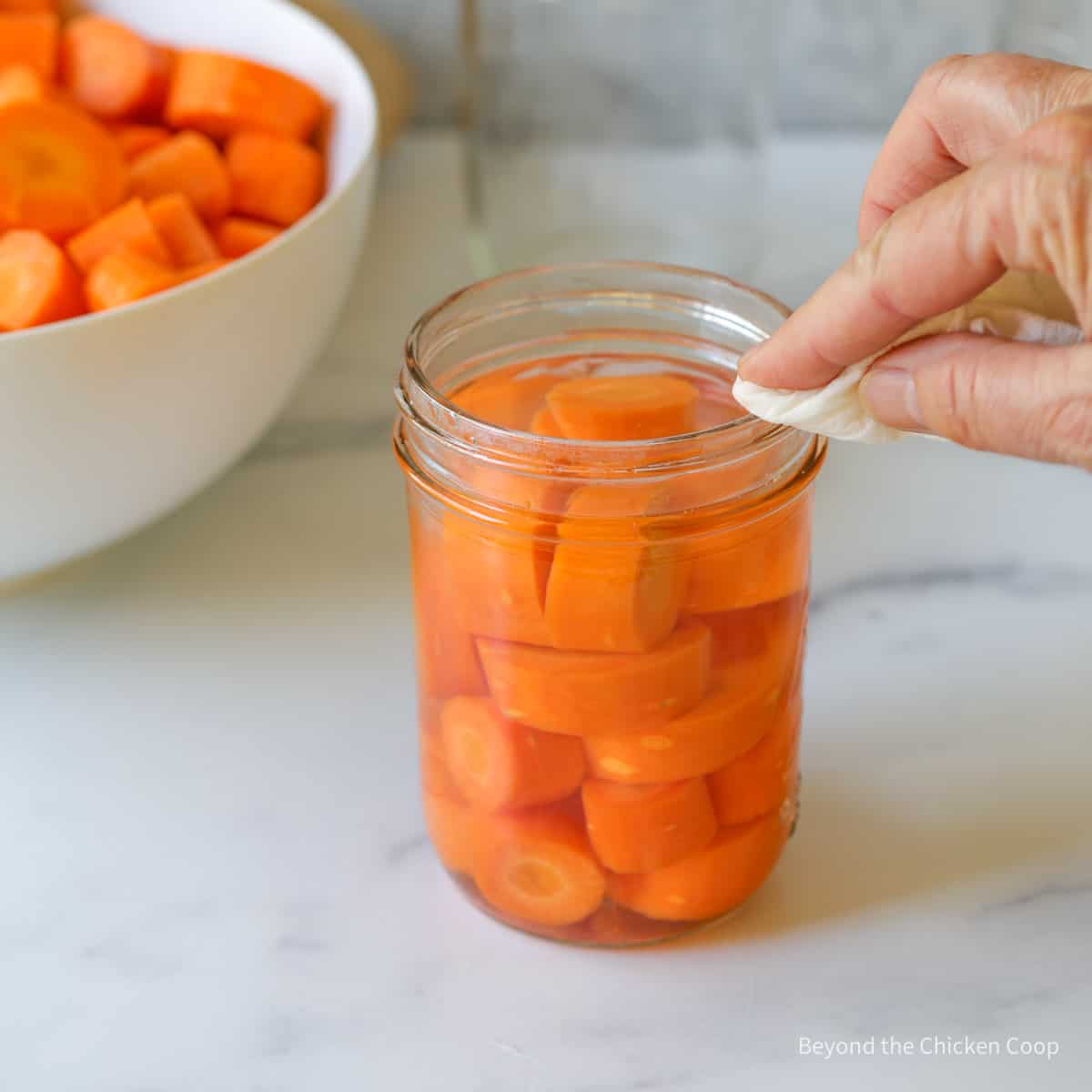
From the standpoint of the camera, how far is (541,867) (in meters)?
0.65

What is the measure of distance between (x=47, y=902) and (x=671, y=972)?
0.32 m

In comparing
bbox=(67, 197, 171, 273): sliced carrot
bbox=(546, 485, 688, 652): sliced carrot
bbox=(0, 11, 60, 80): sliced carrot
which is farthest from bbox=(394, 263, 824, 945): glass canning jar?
bbox=(0, 11, 60, 80): sliced carrot

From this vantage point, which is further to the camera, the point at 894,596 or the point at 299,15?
the point at 299,15

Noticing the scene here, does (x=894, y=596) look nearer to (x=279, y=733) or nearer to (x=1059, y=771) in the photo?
(x=1059, y=771)

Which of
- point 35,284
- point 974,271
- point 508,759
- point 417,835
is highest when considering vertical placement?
point 974,271

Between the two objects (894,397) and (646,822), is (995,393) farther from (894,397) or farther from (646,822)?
(646,822)

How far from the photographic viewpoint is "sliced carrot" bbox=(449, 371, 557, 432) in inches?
26.4

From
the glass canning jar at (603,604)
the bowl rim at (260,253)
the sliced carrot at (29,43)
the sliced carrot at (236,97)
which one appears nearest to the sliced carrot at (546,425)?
the glass canning jar at (603,604)

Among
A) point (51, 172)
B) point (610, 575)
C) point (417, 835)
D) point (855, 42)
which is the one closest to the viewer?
point (610, 575)

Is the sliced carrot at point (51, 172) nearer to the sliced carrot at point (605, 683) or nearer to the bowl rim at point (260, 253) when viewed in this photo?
the bowl rim at point (260, 253)

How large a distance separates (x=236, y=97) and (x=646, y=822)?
0.63m

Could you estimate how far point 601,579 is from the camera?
0.59 meters

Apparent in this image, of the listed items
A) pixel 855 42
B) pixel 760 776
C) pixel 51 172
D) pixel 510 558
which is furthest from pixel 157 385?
pixel 855 42

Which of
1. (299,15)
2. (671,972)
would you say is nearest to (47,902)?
(671,972)
